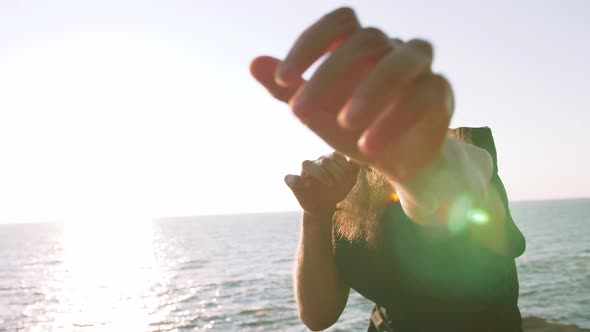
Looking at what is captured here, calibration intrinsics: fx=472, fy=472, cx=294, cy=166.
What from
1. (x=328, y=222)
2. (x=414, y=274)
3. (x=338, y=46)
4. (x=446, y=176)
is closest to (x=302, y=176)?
(x=328, y=222)

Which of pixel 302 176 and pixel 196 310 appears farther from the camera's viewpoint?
pixel 196 310

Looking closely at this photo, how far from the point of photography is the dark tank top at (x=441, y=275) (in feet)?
7.20

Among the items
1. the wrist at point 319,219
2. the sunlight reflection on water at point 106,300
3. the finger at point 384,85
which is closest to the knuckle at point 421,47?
the finger at point 384,85

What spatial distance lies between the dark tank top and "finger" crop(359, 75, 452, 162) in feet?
4.02

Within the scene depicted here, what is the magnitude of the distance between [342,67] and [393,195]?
1.67m

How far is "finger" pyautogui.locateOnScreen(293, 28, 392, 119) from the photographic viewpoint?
0.95m

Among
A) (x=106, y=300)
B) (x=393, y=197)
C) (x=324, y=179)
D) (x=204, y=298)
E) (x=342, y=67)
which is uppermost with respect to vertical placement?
(x=342, y=67)

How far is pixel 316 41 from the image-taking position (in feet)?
3.27

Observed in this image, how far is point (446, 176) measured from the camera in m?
1.25

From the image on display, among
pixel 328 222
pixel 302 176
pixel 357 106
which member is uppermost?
pixel 357 106

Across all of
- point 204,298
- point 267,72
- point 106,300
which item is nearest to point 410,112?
point 267,72

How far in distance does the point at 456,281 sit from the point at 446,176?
1.26 meters

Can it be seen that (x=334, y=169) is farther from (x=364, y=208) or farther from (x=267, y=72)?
(x=267, y=72)

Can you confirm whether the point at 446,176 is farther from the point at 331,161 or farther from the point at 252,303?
the point at 252,303
